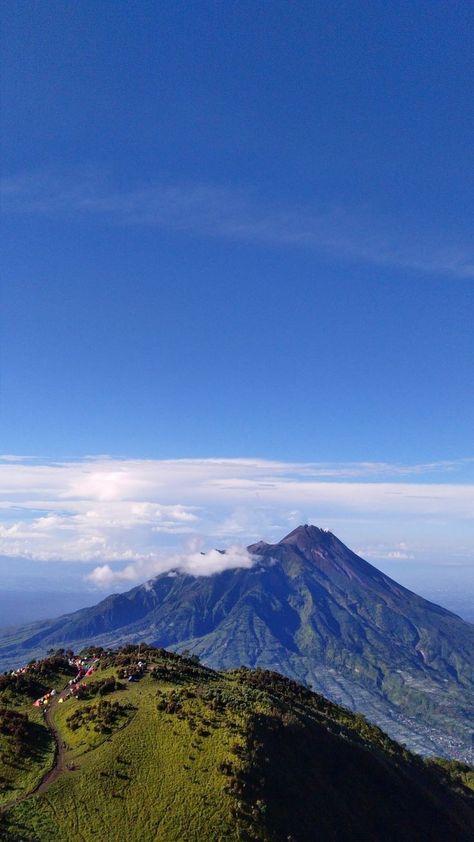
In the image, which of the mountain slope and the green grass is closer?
the green grass

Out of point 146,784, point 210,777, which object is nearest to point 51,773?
point 146,784

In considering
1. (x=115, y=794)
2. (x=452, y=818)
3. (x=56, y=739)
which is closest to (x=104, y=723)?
(x=56, y=739)

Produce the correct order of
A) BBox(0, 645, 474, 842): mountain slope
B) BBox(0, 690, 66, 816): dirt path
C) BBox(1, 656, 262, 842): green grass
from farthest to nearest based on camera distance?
BBox(0, 690, 66, 816): dirt path → BBox(0, 645, 474, 842): mountain slope → BBox(1, 656, 262, 842): green grass

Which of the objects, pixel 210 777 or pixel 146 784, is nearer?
pixel 146 784

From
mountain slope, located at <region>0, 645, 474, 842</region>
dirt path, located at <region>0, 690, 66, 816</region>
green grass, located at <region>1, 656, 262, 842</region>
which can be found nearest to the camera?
green grass, located at <region>1, 656, 262, 842</region>

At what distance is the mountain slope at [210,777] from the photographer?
171 ft

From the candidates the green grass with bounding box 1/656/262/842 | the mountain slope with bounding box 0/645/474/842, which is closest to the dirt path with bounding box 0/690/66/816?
the mountain slope with bounding box 0/645/474/842

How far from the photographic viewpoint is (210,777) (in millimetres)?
57594

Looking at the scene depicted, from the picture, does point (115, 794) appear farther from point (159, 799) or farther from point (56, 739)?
point (56, 739)

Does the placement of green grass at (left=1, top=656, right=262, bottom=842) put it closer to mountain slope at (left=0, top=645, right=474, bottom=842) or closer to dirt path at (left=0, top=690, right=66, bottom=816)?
mountain slope at (left=0, top=645, right=474, bottom=842)

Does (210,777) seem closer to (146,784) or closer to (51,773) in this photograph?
(146,784)

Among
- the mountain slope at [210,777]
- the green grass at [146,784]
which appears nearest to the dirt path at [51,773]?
the mountain slope at [210,777]

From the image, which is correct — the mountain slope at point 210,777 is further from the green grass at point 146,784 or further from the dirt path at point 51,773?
the dirt path at point 51,773

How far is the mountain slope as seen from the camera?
171ft
